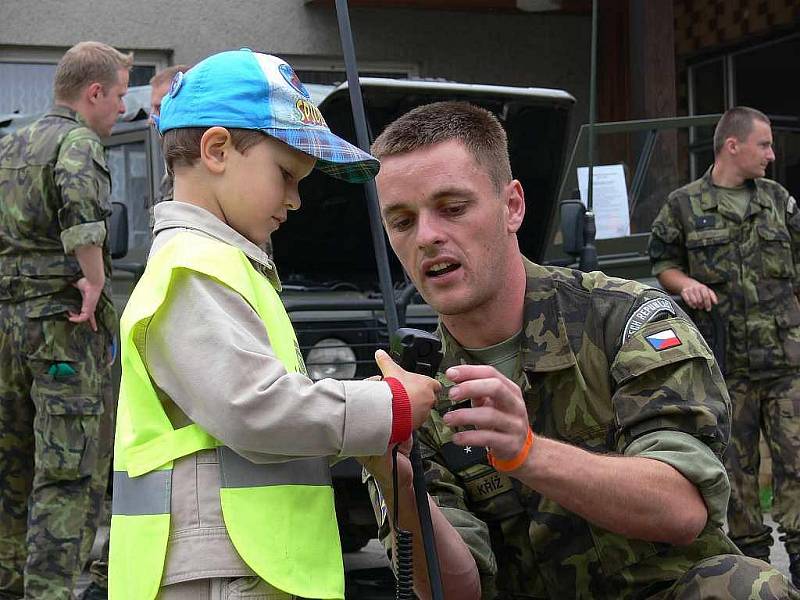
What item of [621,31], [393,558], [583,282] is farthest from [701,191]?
[621,31]

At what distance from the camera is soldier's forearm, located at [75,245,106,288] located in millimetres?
4637

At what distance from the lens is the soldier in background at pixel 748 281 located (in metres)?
Result: 5.91

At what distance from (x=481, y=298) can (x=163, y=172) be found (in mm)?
3485

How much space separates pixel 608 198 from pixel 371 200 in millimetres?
4255

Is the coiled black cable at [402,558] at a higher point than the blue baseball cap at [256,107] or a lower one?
lower

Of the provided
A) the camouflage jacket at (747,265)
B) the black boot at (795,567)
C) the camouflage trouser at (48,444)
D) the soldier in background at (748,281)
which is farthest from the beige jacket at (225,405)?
the camouflage jacket at (747,265)

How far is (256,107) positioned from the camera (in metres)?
2.28

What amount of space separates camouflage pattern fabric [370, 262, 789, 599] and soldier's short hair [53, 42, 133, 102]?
2747 mm

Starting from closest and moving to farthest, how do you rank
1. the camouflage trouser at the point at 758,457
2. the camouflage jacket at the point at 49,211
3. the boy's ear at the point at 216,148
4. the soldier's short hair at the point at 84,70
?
1. the boy's ear at the point at 216,148
2. the camouflage jacket at the point at 49,211
3. the soldier's short hair at the point at 84,70
4. the camouflage trouser at the point at 758,457

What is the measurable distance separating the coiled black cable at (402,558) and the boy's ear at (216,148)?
572 millimetres

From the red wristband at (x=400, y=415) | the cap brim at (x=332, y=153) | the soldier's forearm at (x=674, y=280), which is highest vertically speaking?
A: the cap brim at (x=332, y=153)

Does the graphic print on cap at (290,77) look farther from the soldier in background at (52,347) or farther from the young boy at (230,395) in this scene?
the soldier in background at (52,347)

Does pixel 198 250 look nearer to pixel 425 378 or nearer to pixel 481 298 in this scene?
pixel 425 378

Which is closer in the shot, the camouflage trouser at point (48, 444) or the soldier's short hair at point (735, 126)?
the camouflage trouser at point (48, 444)
